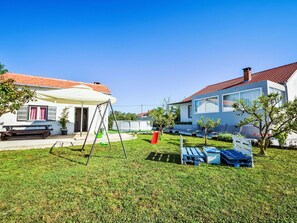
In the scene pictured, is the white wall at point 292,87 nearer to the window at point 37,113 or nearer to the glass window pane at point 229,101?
the glass window pane at point 229,101

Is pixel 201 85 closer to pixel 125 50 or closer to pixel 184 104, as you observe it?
pixel 184 104

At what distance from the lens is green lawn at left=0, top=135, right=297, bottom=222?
2521 mm

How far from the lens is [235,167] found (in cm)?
517

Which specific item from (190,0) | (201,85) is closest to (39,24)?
(190,0)

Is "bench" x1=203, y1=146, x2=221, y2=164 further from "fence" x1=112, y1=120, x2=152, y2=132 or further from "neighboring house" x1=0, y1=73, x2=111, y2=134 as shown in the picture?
"fence" x1=112, y1=120, x2=152, y2=132

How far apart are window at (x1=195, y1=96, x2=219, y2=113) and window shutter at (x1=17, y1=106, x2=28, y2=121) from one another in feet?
55.2

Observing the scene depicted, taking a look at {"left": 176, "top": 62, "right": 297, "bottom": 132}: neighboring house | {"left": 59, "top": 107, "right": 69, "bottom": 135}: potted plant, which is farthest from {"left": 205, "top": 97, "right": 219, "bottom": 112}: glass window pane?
{"left": 59, "top": 107, "right": 69, "bottom": 135}: potted plant

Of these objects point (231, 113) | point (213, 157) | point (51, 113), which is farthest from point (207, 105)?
point (51, 113)

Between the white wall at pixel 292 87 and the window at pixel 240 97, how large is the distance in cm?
419

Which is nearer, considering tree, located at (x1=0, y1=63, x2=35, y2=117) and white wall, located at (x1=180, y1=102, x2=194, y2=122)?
tree, located at (x1=0, y1=63, x2=35, y2=117)

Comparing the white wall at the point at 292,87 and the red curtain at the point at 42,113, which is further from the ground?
the white wall at the point at 292,87

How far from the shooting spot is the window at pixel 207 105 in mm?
15102

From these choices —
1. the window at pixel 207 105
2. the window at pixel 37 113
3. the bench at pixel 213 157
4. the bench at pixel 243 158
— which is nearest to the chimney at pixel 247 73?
the window at pixel 207 105

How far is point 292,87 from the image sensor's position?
1355cm
